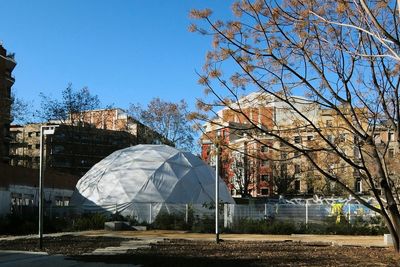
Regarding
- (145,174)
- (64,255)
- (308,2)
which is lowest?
(64,255)

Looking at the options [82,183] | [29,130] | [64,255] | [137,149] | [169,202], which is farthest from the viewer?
[29,130]

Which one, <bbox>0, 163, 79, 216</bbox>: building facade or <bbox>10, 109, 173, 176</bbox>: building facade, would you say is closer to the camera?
<bbox>0, 163, 79, 216</bbox>: building facade

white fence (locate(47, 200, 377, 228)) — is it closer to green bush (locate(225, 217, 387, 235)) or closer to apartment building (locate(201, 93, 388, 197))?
green bush (locate(225, 217, 387, 235))

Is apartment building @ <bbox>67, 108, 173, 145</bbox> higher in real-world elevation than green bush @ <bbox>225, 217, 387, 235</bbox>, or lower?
higher

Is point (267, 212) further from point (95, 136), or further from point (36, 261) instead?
point (95, 136)

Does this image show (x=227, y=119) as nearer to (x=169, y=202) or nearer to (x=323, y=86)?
(x=323, y=86)

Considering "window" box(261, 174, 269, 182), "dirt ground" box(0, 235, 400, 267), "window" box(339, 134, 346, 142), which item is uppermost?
"window" box(261, 174, 269, 182)

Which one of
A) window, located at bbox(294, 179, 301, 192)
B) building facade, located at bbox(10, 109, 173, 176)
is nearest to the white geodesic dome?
building facade, located at bbox(10, 109, 173, 176)

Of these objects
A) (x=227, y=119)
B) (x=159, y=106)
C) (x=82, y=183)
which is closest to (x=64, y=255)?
(x=227, y=119)

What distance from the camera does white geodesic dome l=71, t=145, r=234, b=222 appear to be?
38.1 m

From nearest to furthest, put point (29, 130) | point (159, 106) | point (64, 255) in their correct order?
point (64, 255) < point (159, 106) < point (29, 130)

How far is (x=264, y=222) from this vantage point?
30266 millimetres

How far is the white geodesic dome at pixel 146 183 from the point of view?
38.1 meters

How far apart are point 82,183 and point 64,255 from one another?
2776cm
